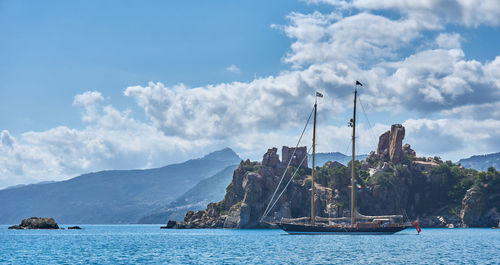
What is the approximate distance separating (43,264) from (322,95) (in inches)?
3211

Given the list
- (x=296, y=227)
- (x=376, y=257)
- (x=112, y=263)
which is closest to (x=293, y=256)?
(x=376, y=257)

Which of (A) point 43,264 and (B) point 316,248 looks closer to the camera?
(A) point 43,264

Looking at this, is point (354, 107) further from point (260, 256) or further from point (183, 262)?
point (183, 262)

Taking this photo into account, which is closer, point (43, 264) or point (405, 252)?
A: point (43, 264)

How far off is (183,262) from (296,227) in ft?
217

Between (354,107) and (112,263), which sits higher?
(354,107)

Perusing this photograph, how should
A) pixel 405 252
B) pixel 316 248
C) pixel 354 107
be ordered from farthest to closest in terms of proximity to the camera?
pixel 354 107 → pixel 316 248 → pixel 405 252

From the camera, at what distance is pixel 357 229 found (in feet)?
420

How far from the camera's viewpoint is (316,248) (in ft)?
278

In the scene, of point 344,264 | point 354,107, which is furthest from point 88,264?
point 354,107

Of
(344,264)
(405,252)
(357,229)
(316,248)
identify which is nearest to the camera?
(344,264)

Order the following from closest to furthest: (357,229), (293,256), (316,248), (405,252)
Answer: (293,256), (405,252), (316,248), (357,229)

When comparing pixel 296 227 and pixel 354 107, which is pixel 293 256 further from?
pixel 354 107

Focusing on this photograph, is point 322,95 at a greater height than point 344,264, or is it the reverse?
point 322,95
